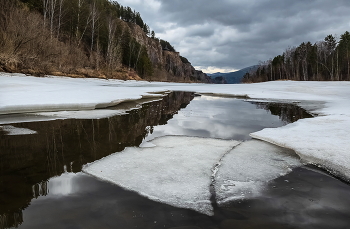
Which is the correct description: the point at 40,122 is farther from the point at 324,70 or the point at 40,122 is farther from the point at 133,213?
the point at 324,70

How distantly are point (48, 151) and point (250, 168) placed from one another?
2.88 meters

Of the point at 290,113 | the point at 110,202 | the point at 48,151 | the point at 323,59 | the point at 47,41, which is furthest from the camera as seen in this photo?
the point at 323,59

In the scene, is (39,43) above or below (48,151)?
above

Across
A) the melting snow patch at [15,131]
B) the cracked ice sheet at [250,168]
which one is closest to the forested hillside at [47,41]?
the melting snow patch at [15,131]

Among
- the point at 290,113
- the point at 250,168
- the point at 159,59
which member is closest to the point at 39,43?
the point at 290,113

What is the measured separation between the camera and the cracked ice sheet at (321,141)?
2.74 m

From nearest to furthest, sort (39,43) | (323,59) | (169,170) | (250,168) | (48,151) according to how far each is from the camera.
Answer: (169,170) → (250,168) → (48,151) → (39,43) → (323,59)

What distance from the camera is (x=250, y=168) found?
2.69 m

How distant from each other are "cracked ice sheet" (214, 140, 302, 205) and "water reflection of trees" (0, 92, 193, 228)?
168cm

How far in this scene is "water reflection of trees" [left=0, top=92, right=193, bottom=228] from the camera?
202cm

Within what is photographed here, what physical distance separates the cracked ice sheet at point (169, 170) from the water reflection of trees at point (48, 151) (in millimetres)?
414

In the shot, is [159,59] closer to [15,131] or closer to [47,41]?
[47,41]

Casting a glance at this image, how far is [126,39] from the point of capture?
43500 millimetres

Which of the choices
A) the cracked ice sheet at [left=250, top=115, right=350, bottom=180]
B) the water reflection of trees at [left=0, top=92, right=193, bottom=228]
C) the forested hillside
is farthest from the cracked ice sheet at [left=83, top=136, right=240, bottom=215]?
the forested hillside
